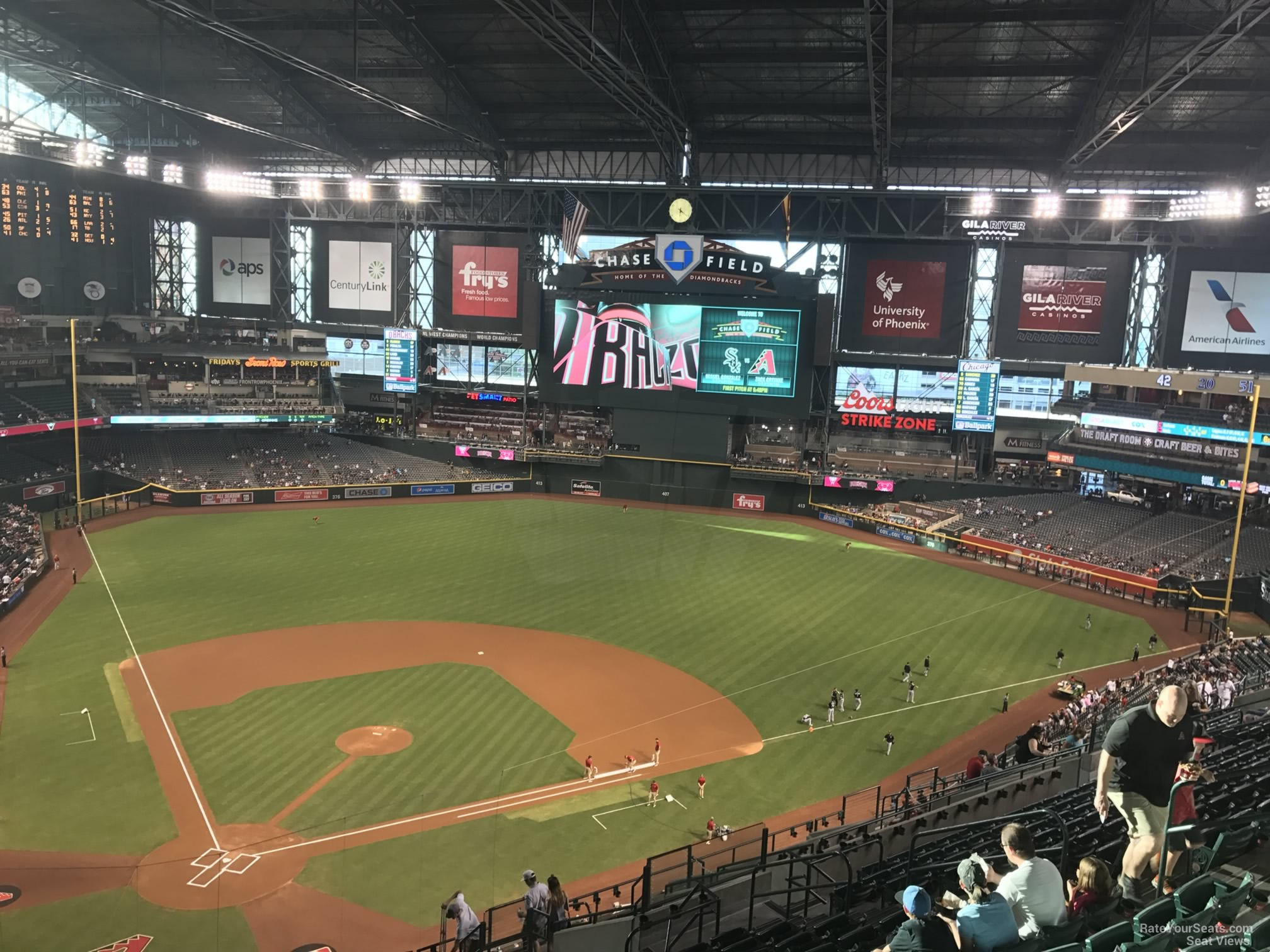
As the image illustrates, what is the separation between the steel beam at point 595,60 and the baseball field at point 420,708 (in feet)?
70.1

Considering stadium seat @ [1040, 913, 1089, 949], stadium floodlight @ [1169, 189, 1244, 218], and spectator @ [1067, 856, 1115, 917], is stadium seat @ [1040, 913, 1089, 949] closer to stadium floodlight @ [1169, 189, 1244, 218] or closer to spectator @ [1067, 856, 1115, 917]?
spectator @ [1067, 856, 1115, 917]

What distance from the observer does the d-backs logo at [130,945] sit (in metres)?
14.3

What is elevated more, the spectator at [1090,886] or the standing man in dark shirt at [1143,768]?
the standing man in dark shirt at [1143,768]

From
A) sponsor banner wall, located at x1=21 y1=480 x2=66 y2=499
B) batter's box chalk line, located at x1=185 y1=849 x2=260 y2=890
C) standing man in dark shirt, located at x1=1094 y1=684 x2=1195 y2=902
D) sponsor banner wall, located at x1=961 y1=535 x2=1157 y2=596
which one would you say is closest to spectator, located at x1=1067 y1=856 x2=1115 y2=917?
standing man in dark shirt, located at x1=1094 y1=684 x2=1195 y2=902

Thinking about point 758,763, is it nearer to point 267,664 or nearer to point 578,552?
point 267,664

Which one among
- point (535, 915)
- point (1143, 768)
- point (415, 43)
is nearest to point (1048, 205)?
point (415, 43)


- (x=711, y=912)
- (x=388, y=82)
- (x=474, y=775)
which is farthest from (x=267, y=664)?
(x=388, y=82)

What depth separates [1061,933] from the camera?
6.14 meters

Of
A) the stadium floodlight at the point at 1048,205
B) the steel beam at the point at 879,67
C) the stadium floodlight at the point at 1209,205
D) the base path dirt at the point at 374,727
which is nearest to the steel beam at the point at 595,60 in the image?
the steel beam at the point at 879,67

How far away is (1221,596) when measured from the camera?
35.6 m

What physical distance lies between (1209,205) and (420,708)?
4255 centimetres

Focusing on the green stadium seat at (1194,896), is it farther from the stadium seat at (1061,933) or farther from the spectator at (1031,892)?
the spectator at (1031,892)

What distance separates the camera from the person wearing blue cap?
5453 millimetres

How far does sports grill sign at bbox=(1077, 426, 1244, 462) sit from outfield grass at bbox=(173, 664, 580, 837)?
3447 cm
